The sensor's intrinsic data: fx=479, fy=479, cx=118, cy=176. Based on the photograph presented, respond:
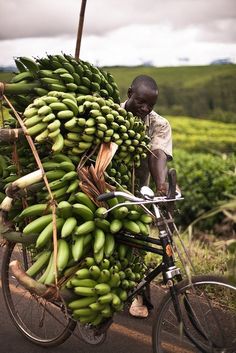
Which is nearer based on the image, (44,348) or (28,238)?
(28,238)

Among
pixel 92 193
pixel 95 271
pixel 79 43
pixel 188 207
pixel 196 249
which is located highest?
pixel 79 43

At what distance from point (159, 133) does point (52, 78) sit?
1043 mm

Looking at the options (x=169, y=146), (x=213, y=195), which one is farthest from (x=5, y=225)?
(x=213, y=195)

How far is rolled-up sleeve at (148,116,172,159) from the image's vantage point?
3.88m

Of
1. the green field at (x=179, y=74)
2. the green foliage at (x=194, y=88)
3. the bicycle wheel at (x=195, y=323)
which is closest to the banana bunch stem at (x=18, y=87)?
the bicycle wheel at (x=195, y=323)

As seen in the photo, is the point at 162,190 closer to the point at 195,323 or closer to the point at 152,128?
the point at 152,128

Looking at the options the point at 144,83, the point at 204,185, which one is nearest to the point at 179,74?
the point at 204,185

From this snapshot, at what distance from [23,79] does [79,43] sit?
1.23m

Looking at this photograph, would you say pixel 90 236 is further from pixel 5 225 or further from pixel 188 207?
pixel 188 207

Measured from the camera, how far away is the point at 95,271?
3.05 m

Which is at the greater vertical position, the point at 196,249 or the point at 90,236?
the point at 90,236

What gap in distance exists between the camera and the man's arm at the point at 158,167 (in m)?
3.66

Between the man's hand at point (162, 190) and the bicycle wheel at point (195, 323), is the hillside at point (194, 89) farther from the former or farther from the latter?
the bicycle wheel at point (195, 323)

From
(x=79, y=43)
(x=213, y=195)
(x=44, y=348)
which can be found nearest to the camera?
(x=44, y=348)
